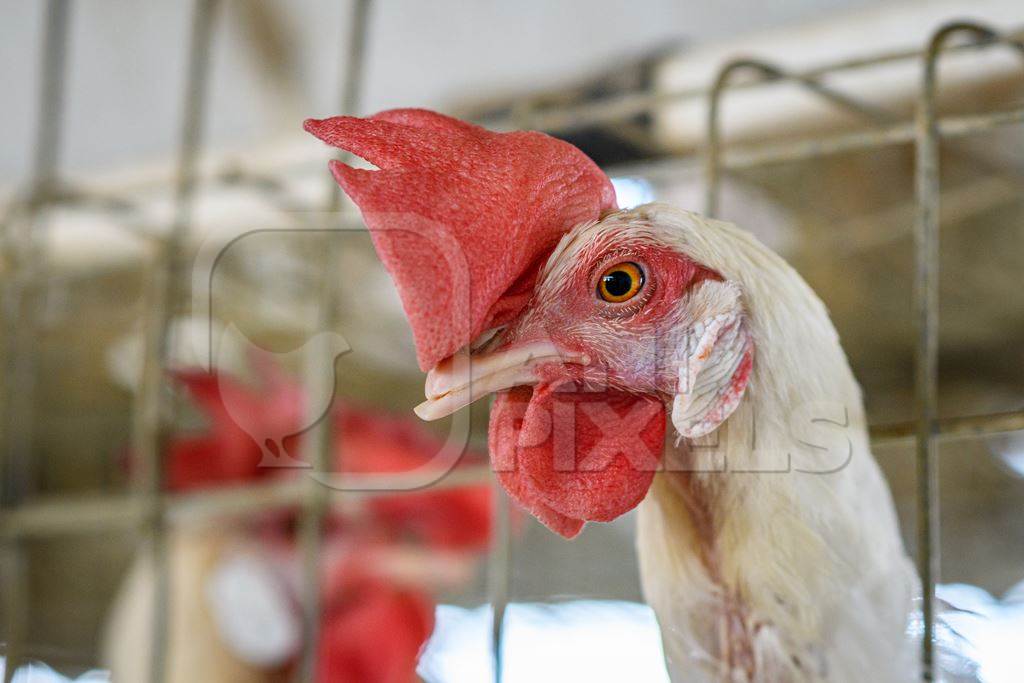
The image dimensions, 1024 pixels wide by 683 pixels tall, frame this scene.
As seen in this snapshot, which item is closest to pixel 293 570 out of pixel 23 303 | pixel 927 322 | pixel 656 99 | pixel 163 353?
pixel 23 303

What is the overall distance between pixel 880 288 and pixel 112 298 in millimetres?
1654

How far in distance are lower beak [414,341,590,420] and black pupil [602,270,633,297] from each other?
38mm

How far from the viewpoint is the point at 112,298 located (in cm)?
219

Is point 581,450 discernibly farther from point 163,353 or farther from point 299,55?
point 299,55

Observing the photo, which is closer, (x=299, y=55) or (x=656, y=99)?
(x=656, y=99)

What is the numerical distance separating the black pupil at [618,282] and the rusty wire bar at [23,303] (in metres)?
0.72

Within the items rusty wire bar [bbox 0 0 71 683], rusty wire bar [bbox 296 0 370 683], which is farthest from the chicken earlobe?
rusty wire bar [bbox 0 0 71 683]

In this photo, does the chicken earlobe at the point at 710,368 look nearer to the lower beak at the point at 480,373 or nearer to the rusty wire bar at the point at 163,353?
the lower beak at the point at 480,373

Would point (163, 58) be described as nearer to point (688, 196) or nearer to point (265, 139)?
point (265, 139)

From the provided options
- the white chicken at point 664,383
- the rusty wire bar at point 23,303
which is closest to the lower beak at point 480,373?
the white chicken at point 664,383

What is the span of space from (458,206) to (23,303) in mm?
1201

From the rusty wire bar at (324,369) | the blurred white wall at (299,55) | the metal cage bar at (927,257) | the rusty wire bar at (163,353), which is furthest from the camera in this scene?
the blurred white wall at (299,55)

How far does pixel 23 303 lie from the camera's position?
4.79ft

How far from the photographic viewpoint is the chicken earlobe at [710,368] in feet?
1.67
